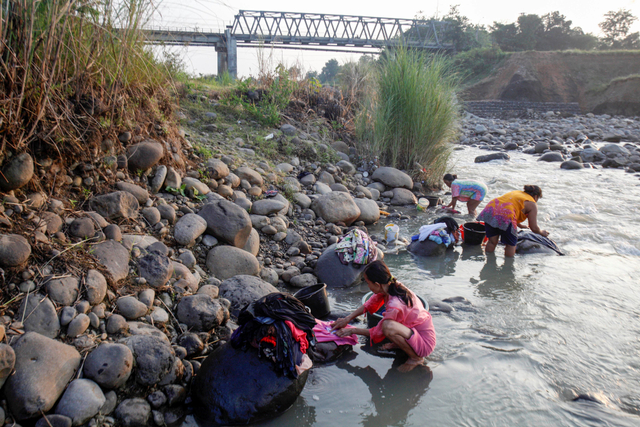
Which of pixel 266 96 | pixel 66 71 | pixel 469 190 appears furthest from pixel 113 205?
pixel 266 96

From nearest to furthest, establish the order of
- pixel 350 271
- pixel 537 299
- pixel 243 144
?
pixel 537 299 < pixel 350 271 < pixel 243 144

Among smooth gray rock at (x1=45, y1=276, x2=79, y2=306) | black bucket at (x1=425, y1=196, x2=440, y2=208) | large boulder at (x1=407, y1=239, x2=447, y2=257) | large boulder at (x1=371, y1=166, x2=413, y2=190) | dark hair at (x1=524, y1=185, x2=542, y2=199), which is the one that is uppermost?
dark hair at (x1=524, y1=185, x2=542, y2=199)

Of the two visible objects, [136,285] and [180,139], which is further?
[180,139]

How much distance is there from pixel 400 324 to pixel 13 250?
255 cm

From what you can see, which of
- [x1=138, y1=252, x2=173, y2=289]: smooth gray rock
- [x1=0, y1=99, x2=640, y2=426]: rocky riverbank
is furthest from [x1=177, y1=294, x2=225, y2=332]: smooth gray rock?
[x1=138, y1=252, x2=173, y2=289]: smooth gray rock

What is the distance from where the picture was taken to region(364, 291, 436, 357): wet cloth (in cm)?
304

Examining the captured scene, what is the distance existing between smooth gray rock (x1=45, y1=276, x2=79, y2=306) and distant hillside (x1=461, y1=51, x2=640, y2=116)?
33131mm

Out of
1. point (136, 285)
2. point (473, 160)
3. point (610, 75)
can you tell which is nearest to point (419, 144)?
point (473, 160)

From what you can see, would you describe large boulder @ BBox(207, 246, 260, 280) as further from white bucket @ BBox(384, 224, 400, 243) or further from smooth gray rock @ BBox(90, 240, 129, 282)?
white bucket @ BBox(384, 224, 400, 243)

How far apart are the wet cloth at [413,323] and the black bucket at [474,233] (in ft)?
9.56

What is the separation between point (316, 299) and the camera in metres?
3.60

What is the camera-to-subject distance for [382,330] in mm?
3086

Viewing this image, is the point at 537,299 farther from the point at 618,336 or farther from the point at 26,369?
the point at 26,369

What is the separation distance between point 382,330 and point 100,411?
186cm
